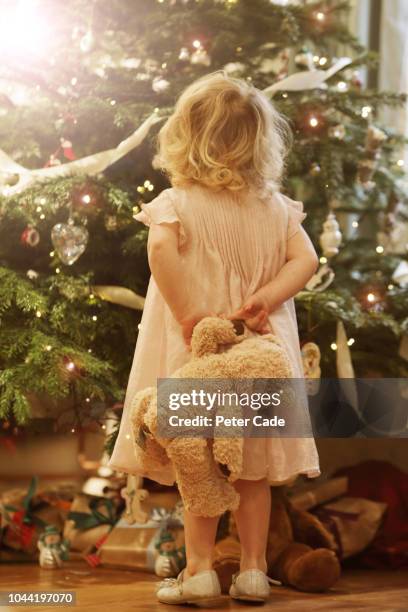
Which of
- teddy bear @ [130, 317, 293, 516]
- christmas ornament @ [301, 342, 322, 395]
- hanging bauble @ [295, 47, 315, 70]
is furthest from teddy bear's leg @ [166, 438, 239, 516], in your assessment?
hanging bauble @ [295, 47, 315, 70]

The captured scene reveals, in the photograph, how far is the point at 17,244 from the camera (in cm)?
175

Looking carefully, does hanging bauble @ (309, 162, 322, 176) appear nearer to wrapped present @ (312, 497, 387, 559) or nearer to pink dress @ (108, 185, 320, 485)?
pink dress @ (108, 185, 320, 485)

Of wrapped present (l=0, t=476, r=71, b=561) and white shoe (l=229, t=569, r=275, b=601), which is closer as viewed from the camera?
white shoe (l=229, t=569, r=275, b=601)

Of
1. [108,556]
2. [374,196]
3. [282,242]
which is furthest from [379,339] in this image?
[108,556]

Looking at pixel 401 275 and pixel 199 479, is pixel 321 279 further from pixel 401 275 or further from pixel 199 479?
pixel 199 479

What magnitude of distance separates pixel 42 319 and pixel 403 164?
3.74 ft

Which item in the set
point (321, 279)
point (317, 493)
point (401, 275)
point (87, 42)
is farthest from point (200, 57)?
point (317, 493)

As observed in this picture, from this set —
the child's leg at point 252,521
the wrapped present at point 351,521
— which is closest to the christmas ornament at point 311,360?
the wrapped present at point 351,521

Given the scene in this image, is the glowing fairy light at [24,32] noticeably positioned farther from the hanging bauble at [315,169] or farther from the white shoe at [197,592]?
the white shoe at [197,592]

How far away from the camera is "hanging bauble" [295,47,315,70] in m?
1.97

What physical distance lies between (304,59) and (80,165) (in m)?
0.61

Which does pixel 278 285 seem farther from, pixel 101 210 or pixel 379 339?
pixel 379 339

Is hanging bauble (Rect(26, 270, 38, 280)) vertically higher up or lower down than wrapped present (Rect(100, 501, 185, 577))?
higher up

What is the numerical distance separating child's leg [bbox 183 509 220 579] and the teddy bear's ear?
24cm
